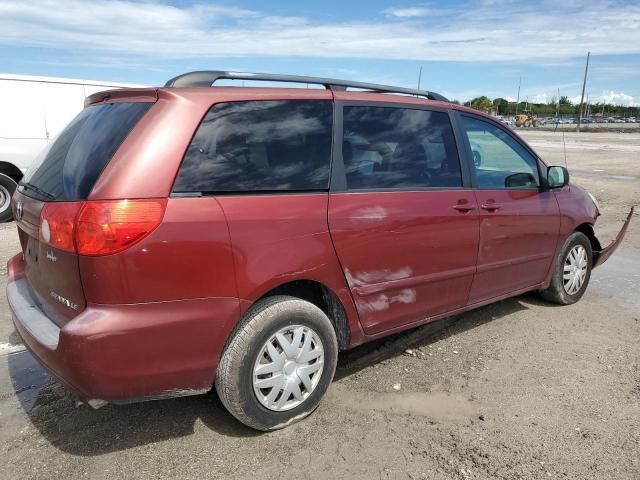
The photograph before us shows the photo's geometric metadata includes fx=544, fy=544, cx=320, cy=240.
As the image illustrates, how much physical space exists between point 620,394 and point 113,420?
304cm

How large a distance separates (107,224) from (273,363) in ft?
3.57

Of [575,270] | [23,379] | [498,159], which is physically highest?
[498,159]

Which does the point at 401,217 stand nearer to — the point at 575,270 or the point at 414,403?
the point at 414,403

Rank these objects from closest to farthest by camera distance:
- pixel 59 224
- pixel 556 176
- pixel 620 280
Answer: pixel 59 224, pixel 556 176, pixel 620 280

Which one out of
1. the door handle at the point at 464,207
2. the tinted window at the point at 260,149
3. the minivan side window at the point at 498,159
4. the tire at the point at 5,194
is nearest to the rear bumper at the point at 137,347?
the tinted window at the point at 260,149

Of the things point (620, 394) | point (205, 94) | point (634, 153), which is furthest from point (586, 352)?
point (634, 153)

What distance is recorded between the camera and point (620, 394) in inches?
133

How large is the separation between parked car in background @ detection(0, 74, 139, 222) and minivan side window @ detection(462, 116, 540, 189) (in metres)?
6.94

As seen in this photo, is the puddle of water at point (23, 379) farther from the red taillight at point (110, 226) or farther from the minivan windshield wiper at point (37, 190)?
the red taillight at point (110, 226)

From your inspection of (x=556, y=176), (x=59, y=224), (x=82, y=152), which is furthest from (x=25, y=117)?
(x=556, y=176)

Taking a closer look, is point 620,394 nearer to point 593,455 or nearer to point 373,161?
point 593,455

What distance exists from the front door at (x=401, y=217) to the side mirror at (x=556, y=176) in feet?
3.70

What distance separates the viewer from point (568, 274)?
4918mm

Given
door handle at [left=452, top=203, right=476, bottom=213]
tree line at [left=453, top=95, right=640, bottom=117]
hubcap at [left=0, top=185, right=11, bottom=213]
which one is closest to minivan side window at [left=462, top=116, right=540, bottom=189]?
door handle at [left=452, top=203, right=476, bottom=213]
